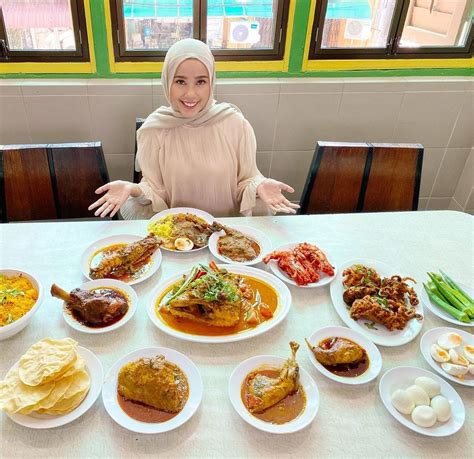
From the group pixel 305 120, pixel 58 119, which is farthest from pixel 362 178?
pixel 58 119

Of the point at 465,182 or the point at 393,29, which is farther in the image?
the point at 465,182

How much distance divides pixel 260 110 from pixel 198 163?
0.88 m

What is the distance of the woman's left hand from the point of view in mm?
2201

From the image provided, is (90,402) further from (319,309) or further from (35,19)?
(35,19)

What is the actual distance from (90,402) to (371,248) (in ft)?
4.56

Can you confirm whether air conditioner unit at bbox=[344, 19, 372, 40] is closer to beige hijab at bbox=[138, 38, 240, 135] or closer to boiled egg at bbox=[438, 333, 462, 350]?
beige hijab at bbox=[138, 38, 240, 135]

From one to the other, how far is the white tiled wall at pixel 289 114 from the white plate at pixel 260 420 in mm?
2020

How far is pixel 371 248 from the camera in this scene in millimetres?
2029

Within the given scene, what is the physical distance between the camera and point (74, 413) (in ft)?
4.04

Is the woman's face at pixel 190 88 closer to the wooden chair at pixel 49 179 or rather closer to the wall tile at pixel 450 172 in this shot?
the wooden chair at pixel 49 179

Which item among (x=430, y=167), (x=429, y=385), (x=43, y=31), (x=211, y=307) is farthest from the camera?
(x=430, y=167)

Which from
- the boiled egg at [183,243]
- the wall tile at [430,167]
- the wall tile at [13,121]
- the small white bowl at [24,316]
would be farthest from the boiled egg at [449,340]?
the wall tile at [13,121]

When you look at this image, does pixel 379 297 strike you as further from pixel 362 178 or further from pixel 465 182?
pixel 465 182

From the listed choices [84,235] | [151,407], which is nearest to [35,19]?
[84,235]
